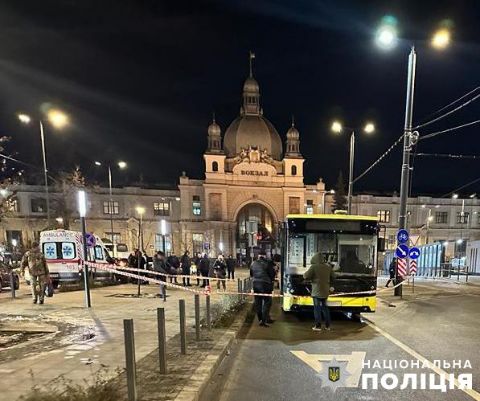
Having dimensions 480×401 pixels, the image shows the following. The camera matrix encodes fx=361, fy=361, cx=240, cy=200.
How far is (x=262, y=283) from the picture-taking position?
8.99m

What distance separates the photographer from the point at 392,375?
553 cm

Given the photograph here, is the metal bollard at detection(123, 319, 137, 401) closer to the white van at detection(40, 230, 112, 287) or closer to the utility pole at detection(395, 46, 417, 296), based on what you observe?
the utility pole at detection(395, 46, 417, 296)

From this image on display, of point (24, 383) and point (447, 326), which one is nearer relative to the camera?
point (24, 383)

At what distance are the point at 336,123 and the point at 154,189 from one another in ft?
154

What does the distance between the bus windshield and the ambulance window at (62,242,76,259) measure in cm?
1207

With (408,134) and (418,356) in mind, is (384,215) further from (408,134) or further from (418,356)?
(418,356)

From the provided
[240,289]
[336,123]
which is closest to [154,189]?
[336,123]

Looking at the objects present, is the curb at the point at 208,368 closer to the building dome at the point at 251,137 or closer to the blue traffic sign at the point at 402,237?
the blue traffic sign at the point at 402,237

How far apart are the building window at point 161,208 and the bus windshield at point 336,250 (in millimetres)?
53613

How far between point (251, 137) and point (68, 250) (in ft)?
159

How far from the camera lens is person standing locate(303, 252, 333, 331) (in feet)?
27.6

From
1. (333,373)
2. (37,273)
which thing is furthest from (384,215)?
(333,373)

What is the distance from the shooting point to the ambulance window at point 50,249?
17219mm

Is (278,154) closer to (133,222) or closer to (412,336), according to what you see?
(133,222)
